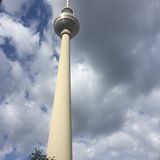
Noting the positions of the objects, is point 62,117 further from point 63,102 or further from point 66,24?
point 66,24

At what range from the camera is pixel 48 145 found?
85938 mm

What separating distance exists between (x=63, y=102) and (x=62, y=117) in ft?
15.7

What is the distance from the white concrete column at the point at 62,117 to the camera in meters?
83.3

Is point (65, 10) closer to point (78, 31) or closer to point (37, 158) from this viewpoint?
point (78, 31)

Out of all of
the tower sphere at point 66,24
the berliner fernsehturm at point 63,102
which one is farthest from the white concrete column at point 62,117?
the tower sphere at point 66,24

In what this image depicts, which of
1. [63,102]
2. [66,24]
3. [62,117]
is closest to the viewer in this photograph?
[62,117]

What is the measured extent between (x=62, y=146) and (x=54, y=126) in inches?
275

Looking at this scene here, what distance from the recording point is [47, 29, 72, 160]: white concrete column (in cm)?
8331

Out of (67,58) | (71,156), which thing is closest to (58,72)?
(67,58)

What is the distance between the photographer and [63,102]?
93.5m

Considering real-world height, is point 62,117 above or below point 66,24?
below

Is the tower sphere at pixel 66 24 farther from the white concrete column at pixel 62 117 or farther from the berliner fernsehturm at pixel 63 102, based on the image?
the white concrete column at pixel 62 117

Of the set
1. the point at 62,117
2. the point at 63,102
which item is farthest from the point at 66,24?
the point at 62,117

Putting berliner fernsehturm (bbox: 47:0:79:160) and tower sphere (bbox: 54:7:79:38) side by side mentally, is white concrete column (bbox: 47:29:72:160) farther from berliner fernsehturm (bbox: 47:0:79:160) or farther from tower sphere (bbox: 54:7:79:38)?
tower sphere (bbox: 54:7:79:38)
